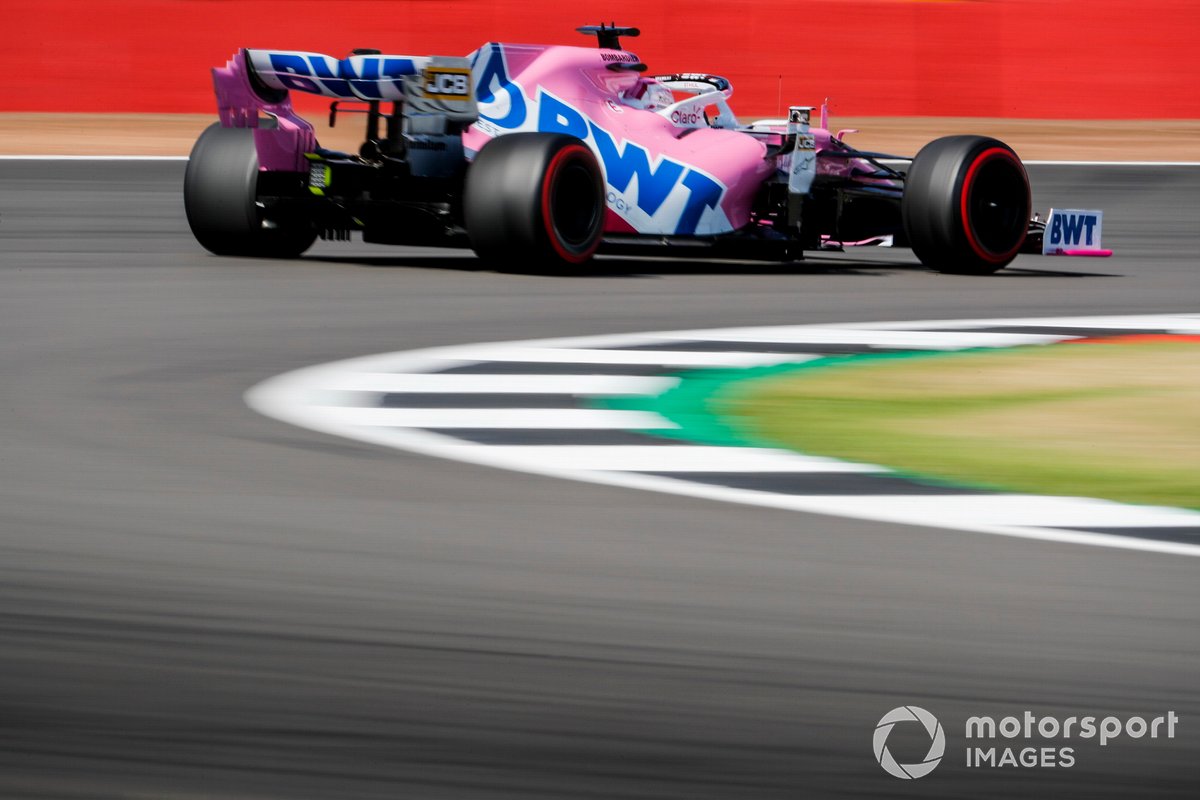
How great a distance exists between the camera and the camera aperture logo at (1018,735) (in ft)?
10.7

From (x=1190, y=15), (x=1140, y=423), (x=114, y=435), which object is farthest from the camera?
(x=1190, y=15)

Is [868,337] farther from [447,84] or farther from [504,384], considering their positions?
[447,84]

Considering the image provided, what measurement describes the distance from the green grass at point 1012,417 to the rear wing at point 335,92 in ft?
14.4

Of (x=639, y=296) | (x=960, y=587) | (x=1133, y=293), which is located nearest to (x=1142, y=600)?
(x=960, y=587)

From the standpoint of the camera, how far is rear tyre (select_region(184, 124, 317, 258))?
12.8 meters

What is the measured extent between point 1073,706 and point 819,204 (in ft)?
32.7

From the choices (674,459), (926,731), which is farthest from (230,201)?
(926,731)

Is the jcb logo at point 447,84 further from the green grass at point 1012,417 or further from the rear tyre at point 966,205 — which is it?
the green grass at point 1012,417

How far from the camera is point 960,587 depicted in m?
4.38

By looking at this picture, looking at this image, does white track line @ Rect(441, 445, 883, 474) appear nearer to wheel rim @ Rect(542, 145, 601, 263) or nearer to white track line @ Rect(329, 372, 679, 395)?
white track line @ Rect(329, 372, 679, 395)

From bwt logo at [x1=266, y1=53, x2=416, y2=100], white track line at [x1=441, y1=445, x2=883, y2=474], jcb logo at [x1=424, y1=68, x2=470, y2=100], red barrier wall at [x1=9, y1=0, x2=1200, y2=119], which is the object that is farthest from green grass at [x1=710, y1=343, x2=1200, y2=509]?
red barrier wall at [x1=9, y1=0, x2=1200, y2=119]

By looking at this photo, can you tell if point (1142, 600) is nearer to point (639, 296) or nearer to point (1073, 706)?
point (1073, 706)

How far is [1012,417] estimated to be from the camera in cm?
697

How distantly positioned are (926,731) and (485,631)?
3.10ft
